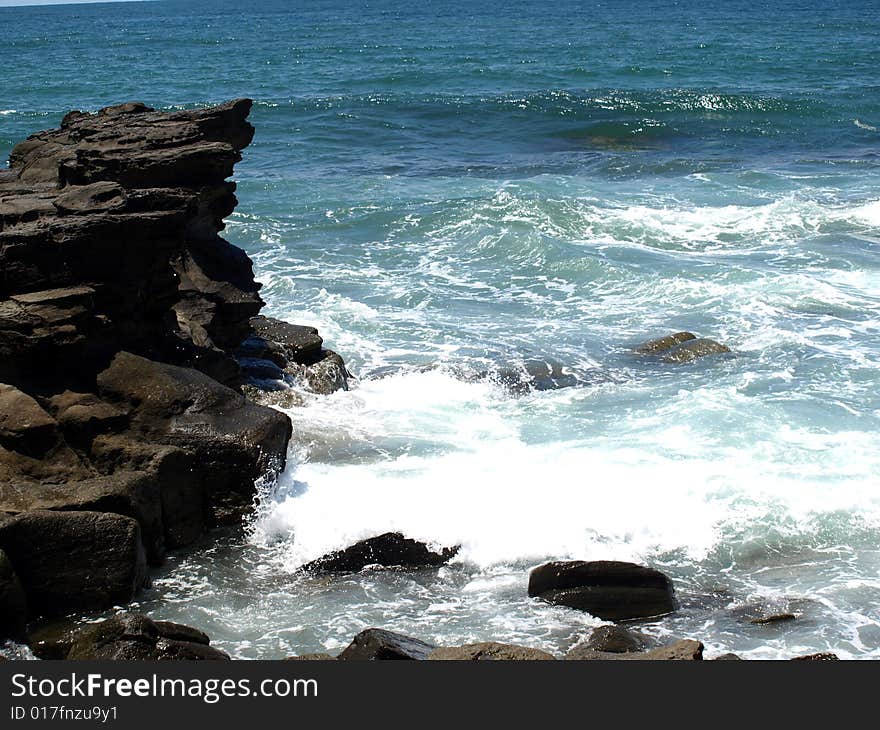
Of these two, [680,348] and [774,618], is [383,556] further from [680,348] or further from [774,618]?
[680,348]

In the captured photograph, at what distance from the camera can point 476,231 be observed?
2241 centimetres

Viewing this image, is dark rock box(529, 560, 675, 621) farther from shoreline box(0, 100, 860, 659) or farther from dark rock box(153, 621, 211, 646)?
dark rock box(153, 621, 211, 646)

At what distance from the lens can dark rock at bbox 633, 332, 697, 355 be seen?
51.8 feet

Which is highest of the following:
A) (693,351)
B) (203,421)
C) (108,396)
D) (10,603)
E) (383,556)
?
(108,396)

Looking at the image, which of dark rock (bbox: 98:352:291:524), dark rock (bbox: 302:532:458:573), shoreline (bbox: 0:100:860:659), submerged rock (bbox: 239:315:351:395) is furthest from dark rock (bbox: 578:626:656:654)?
submerged rock (bbox: 239:315:351:395)

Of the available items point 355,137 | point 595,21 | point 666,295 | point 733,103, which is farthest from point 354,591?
point 595,21

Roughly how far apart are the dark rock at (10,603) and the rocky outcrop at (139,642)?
0.62 meters

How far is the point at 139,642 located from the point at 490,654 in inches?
90.1

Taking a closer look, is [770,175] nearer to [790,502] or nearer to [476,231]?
[476,231]

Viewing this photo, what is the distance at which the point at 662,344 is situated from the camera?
52.2 feet

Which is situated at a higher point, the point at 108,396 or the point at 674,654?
A: the point at 108,396

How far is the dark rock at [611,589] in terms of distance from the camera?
30.4ft

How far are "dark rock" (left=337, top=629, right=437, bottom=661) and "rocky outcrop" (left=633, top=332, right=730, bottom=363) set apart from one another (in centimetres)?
859

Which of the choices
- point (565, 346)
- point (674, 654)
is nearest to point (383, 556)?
point (674, 654)
